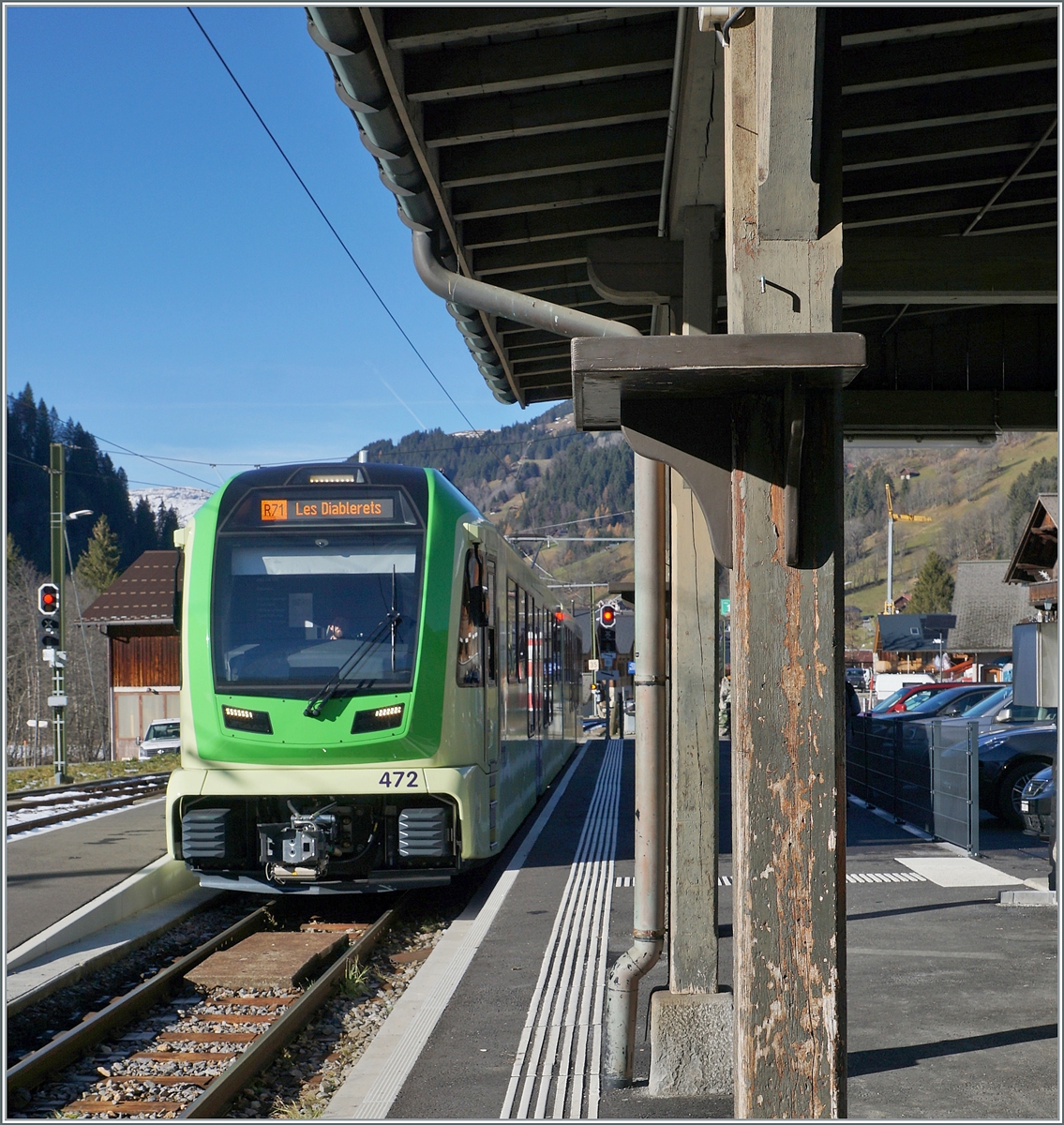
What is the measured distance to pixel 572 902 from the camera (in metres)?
9.31

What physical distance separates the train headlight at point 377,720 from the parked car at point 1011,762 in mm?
7259

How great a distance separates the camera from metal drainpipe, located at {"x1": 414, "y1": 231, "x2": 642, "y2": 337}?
20.6ft

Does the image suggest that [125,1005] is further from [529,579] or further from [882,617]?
[882,617]

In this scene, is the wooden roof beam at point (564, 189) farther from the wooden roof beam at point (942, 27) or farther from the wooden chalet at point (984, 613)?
the wooden chalet at point (984, 613)

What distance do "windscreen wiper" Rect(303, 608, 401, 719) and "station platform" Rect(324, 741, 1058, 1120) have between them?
1.97 meters

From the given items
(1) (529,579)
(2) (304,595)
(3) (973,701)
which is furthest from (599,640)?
(2) (304,595)

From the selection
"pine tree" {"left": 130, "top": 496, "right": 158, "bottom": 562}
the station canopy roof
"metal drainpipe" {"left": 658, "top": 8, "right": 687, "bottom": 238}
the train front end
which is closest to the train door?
the train front end

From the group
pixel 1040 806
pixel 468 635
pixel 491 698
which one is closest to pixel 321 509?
pixel 468 635

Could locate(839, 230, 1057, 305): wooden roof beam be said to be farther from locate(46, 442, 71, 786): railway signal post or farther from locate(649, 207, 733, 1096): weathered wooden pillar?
locate(46, 442, 71, 786): railway signal post

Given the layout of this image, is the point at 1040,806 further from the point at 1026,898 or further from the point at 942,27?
the point at 942,27

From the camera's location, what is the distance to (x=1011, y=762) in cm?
1344

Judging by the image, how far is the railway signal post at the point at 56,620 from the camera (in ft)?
77.9

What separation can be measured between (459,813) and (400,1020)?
10.4 feet

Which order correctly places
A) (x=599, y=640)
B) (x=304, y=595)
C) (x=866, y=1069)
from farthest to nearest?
(x=599, y=640) < (x=304, y=595) < (x=866, y=1069)
